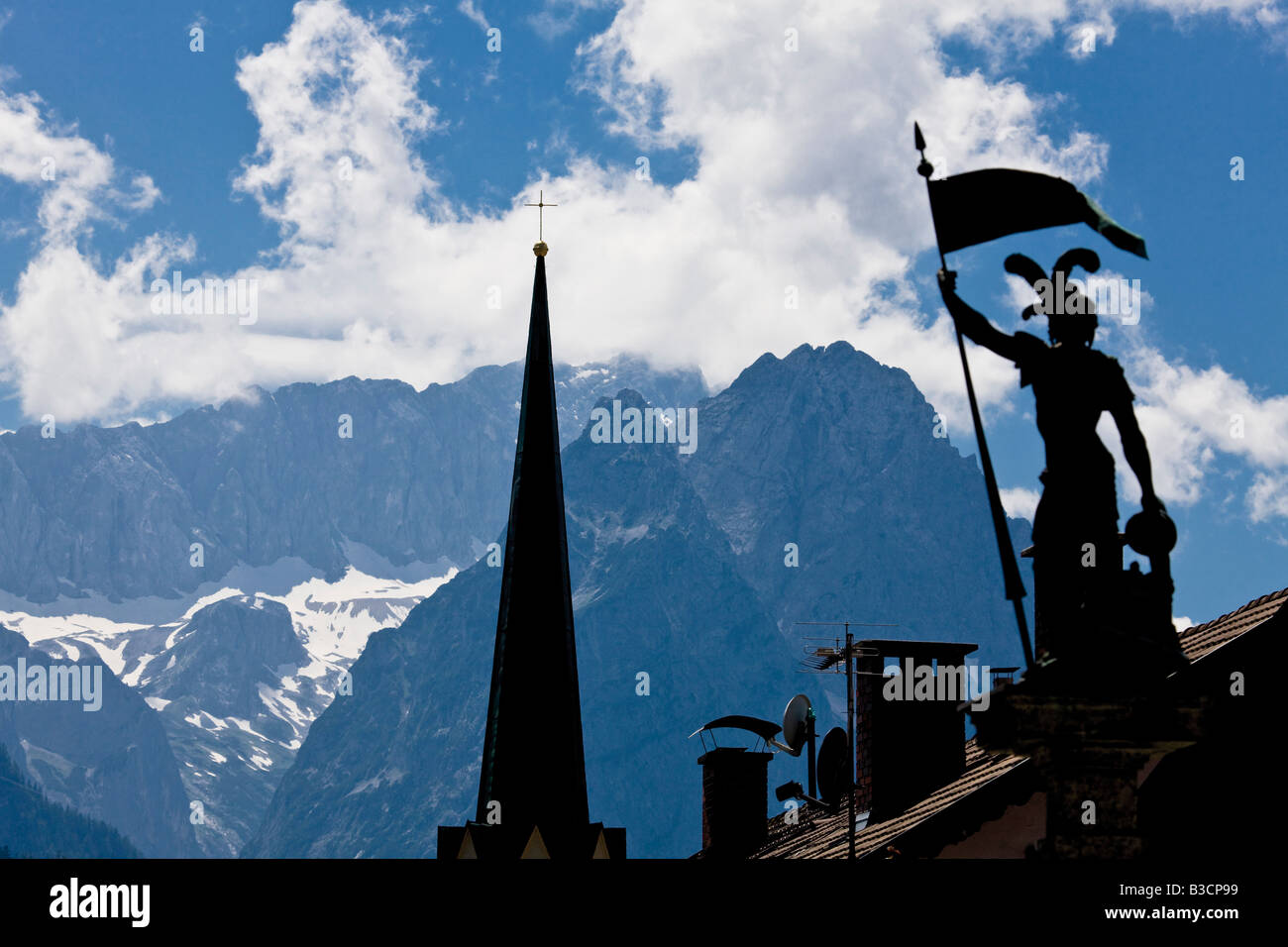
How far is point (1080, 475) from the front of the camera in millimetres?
14062

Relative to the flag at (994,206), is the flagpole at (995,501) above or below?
below

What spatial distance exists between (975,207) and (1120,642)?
3.80 meters

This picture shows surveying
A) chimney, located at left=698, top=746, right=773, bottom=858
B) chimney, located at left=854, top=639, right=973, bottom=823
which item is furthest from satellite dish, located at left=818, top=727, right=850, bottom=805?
chimney, located at left=698, top=746, right=773, bottom=858

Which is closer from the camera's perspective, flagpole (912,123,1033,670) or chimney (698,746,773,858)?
flagpole (912,123,1033,670)

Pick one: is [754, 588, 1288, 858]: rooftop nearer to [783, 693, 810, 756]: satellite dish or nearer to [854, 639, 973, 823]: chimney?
[854, 639, 973, 823]: chimney

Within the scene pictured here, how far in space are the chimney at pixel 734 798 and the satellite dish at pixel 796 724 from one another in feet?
13.0

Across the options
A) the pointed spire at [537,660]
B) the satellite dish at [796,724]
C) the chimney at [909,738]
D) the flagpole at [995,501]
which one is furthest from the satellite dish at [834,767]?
the flagpole at [995,501]

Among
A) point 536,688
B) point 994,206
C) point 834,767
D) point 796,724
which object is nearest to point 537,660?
point 536,688

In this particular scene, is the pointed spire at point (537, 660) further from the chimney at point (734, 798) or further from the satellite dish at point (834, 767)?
the satellite dish at point (834, 767)

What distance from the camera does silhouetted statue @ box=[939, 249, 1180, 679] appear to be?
A: 13.9 metres

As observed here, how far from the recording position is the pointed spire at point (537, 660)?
3441cm

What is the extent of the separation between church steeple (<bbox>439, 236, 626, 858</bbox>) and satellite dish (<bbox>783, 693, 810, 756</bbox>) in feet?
11.7
